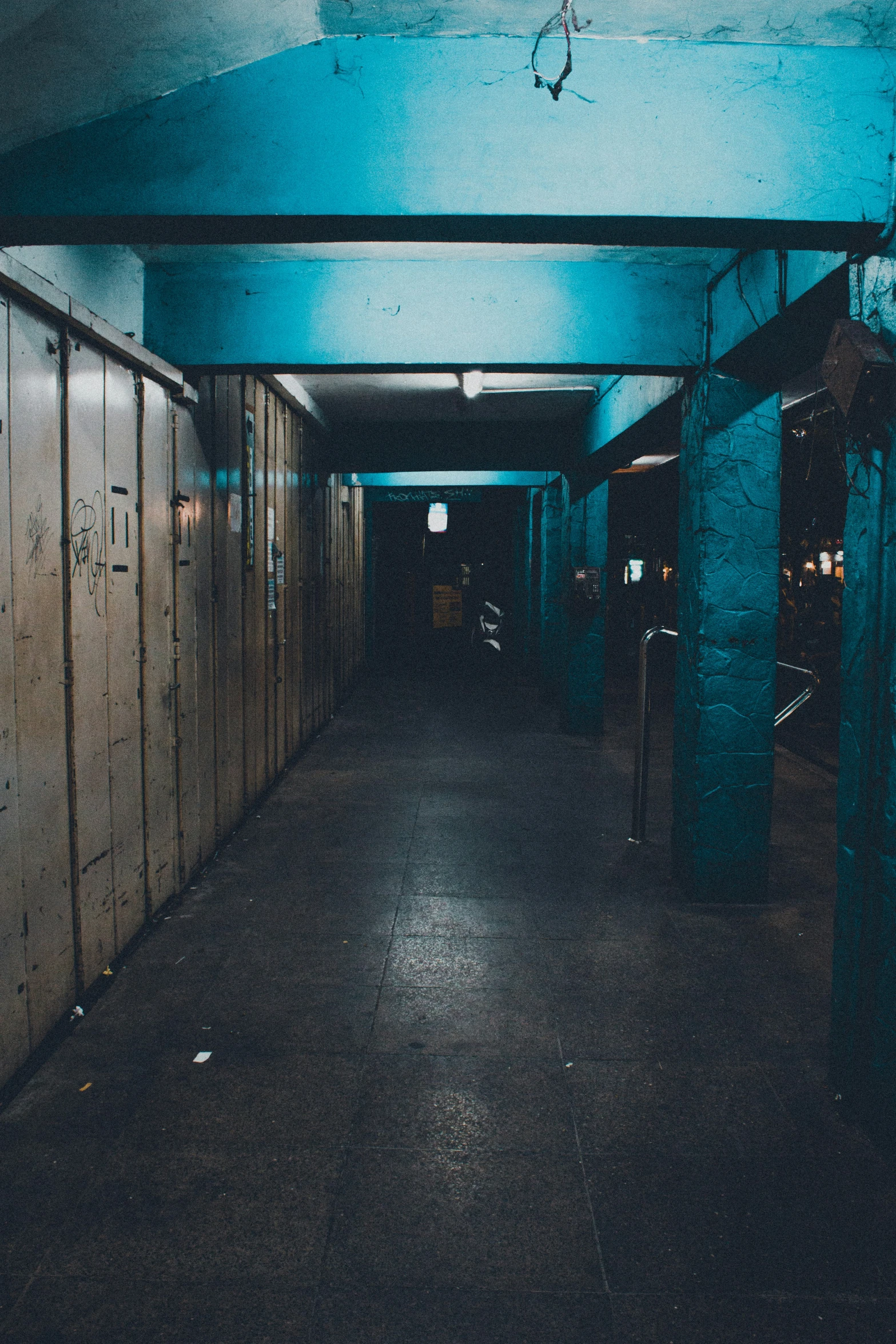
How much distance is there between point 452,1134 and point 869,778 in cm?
172

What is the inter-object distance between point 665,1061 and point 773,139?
10.3 ft

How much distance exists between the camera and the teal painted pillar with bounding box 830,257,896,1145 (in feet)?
8.30

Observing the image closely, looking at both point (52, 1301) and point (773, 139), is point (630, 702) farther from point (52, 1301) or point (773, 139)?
point (52, 1301)

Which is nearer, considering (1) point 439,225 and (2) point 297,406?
(1) point 439,225

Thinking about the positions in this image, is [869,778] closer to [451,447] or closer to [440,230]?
[440,230]

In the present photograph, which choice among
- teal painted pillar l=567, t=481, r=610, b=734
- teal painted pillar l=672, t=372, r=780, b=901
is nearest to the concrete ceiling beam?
teal painted pillar l=672, t=372, r=780, b=901

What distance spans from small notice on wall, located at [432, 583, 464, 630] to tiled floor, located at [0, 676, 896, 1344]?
13843 mm

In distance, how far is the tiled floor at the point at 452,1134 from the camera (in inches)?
77.7

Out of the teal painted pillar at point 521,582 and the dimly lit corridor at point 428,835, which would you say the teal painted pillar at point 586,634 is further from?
the teal painted pillar at point 521,582

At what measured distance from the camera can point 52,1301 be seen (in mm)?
1964

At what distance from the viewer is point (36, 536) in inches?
112

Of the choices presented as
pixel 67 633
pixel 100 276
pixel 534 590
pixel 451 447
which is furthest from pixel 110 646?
pixel 534 590

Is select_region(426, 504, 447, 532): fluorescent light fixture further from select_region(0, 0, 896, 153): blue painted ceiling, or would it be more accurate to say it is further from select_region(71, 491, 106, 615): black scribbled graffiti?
select_region(0, 0, 896, 153): blue painted ceiling

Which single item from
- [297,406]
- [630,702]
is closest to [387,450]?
[297,406]
